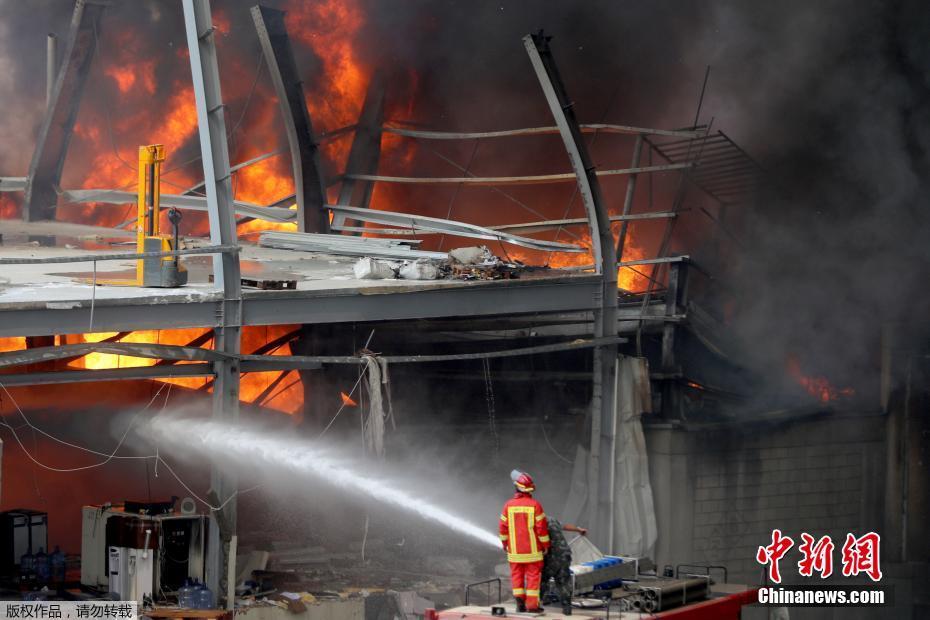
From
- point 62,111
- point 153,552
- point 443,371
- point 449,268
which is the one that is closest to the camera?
point 153,552

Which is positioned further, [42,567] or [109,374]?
[42,567]

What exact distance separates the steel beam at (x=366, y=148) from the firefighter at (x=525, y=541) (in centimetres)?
1360

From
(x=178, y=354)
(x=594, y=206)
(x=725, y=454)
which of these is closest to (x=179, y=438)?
(x=178, y=354)

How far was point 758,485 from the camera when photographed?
2256cm

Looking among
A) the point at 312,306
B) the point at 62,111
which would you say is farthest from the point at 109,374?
the point at 62,111

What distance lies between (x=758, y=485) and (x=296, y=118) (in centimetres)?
975

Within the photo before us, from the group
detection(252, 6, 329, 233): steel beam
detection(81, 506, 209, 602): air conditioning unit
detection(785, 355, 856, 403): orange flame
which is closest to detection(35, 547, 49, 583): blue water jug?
detection(81, 506, 209, 602): air conditioning unit

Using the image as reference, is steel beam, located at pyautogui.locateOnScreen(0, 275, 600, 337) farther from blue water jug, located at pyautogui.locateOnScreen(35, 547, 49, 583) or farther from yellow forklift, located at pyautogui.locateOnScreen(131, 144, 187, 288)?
blue water jug, located at pyautogui.locateOnScreen(35, 547, 49, 583)

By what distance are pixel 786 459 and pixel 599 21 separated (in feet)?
39.1

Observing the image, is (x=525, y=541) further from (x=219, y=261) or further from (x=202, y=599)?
(x=219, y=261)

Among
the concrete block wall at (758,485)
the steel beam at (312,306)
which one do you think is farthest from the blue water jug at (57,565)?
the concrete block wall at (758,485)

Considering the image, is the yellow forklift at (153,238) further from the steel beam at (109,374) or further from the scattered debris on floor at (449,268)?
the scattered debris on floor at (449,268)

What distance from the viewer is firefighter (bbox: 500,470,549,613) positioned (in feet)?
42.5

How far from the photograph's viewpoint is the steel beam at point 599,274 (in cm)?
1877
